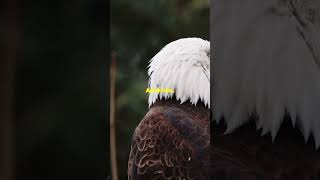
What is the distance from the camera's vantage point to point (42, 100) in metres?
0.94

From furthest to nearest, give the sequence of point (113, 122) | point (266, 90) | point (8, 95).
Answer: point (266, 90) < point (113, 122) < point (8, 95)

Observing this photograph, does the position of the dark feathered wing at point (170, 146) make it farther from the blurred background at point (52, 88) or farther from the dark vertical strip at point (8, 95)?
the dark vertical strip at point (8, 95)

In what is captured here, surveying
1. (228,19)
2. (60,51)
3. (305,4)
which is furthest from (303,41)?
(60,51)

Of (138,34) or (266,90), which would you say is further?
(266,90)

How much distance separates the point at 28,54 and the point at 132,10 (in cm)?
68

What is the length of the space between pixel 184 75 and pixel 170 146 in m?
0.27

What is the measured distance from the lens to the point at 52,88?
951mm

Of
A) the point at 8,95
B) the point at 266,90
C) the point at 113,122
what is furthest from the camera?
the point at 266,90

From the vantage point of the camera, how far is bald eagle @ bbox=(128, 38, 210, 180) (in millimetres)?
1528

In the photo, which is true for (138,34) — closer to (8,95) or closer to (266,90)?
(266,90)

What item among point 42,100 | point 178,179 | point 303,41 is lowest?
point 178,179

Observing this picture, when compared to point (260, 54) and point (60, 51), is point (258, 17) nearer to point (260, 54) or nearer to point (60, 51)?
point (260, 54)

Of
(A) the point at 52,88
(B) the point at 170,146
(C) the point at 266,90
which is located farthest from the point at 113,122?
(C) the point at 266,90

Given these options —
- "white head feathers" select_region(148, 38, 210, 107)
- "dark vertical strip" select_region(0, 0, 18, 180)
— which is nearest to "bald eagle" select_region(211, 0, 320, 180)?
"white head feathers" select_region(148, 38, 210, 107)
